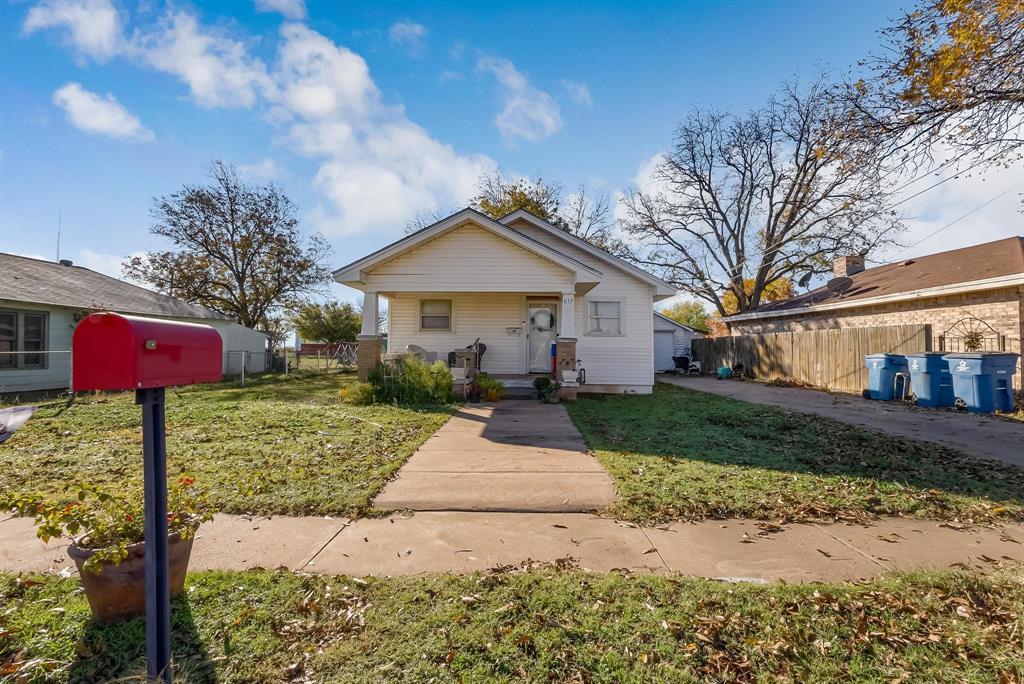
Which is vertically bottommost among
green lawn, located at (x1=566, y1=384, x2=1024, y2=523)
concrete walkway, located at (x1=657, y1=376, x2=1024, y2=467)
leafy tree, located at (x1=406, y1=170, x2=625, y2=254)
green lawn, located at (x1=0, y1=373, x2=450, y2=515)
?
concrete walkway, located at (x1=657, y1=376, x2=1024, y2=467)

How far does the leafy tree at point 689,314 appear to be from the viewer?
48969mm

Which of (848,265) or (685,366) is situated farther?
(685,366)

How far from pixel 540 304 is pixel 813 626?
12.0 metres

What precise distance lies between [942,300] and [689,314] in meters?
36.9

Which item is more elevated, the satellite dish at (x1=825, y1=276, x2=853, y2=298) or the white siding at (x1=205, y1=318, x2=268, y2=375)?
the satellite dish at (x1=825, y1=276, x2=853, y2=298)

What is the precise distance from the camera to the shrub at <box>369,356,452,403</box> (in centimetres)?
1051

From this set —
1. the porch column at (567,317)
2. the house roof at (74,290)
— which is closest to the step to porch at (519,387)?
the porch column at (567,317)

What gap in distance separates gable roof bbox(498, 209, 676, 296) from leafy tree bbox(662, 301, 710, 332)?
120 ft

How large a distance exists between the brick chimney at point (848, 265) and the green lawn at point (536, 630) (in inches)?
990

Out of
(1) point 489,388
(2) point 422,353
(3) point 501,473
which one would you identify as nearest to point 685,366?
(1) point 489,388

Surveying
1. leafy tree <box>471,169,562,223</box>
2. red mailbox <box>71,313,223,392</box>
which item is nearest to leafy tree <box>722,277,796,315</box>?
leafy tree <box>471,169,562,223</box>

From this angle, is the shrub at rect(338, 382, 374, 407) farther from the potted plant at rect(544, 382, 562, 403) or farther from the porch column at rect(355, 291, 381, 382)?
the potted plant at rect(544, 382, 562, 403)

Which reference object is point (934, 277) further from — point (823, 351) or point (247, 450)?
point (247, 450)

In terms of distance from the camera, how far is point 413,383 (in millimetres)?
10523
